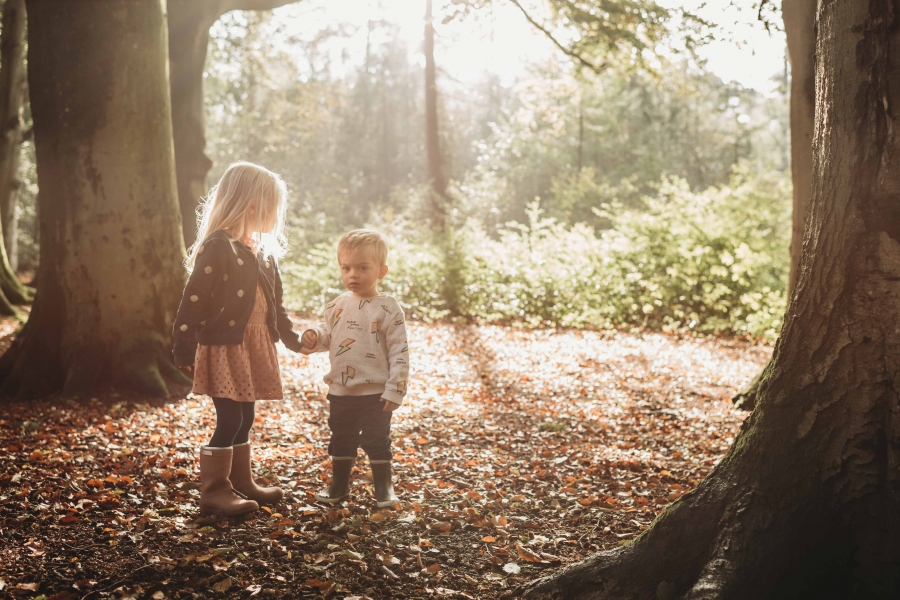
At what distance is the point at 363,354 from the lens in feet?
12.2

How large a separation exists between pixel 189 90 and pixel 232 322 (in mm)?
6926

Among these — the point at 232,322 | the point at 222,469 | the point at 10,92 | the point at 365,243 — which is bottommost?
the point at 222,469

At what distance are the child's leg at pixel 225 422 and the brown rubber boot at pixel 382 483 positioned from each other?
759mm

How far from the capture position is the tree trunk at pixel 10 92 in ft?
40.5

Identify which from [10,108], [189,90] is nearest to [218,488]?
[189,90]

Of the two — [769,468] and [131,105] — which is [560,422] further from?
[131,105]

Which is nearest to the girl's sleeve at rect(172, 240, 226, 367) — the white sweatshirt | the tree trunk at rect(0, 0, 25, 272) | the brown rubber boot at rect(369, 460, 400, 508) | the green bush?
the white sweatshirt

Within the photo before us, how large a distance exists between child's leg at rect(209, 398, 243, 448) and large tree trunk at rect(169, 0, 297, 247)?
6.11 metres

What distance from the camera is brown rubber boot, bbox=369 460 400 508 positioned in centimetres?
388

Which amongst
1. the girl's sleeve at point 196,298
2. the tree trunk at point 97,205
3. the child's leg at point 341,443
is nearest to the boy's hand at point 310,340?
the child's leg at point 341,443

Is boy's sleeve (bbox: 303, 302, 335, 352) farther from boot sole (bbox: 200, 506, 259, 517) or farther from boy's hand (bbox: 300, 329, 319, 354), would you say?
boot sole (bbox: 200, 506, 259, 517)

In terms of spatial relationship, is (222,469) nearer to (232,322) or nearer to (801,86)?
(232,322)

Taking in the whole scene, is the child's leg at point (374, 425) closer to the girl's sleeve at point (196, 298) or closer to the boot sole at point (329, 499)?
the boot sole at point (329, 499)

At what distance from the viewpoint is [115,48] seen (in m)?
5.88
